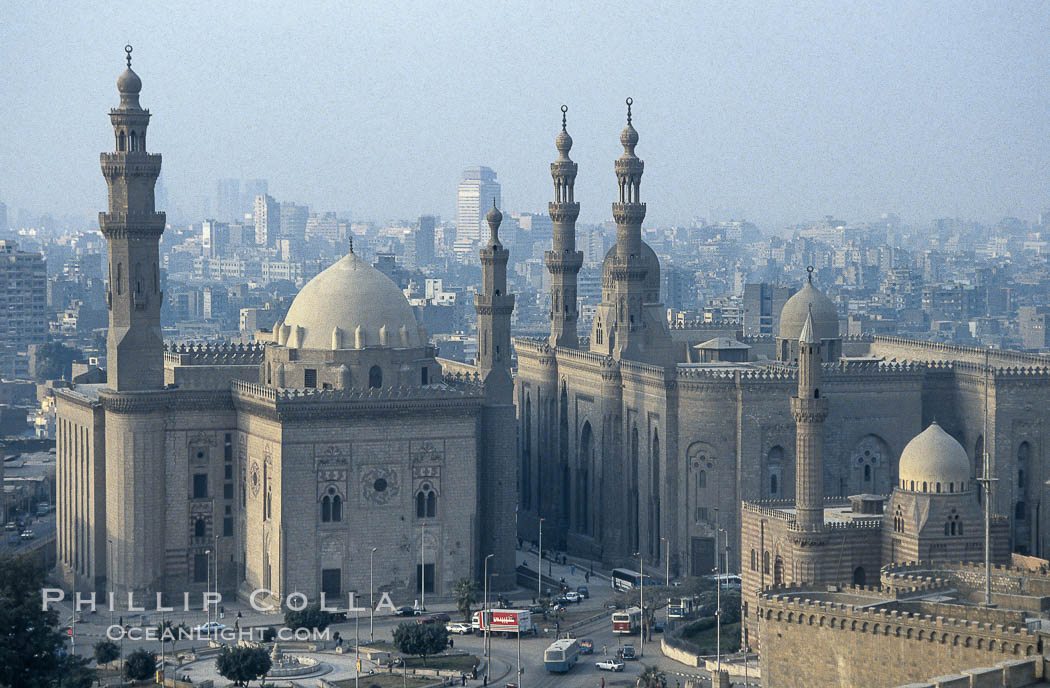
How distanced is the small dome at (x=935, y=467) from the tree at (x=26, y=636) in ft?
81.8

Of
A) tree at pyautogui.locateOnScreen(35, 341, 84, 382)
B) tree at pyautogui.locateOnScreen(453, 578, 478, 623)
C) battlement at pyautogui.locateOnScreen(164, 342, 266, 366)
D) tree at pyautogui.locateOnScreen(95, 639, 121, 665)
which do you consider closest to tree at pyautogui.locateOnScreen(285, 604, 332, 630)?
tree at pyautogui.locateOnScreen(453, 578, 478, 623)

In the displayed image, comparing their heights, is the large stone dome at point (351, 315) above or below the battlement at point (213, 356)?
above

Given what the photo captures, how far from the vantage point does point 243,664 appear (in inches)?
2753

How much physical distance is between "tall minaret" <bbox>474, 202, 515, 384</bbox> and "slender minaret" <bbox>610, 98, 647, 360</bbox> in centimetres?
649

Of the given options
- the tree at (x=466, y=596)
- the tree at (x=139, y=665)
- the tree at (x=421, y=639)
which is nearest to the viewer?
the tree at (x=139, y=665)

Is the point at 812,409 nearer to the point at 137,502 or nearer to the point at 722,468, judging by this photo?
the point at 722,468

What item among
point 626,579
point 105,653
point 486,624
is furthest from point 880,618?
point 626,579

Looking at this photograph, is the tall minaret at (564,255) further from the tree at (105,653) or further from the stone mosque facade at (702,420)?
the tree at (105,653)

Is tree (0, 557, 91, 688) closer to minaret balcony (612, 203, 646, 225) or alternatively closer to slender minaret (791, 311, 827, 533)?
slender minaret (791, 311, 827, 533)

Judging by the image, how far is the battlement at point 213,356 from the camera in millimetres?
88250

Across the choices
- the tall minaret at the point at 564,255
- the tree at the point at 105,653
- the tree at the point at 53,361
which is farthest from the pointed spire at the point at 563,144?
the tree at the point at 53,361

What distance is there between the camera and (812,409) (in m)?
72.3

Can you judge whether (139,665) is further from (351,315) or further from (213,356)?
(213,356)

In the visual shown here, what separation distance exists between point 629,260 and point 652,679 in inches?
1092
